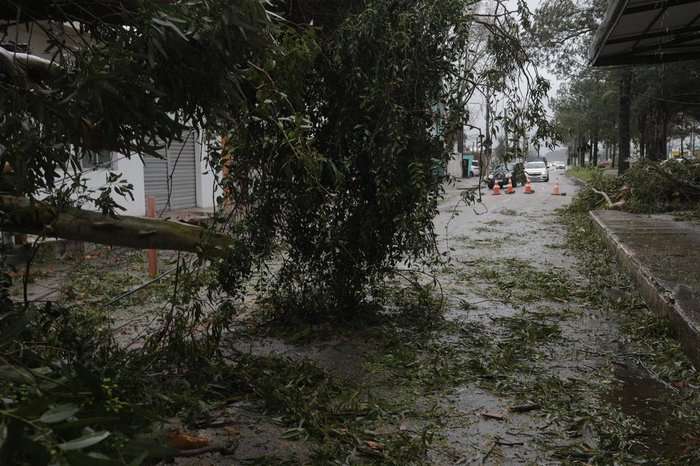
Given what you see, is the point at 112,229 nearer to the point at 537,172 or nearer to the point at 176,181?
the point at 176,181

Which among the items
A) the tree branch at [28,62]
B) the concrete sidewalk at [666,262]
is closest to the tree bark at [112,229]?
the tree branch at [28,62]

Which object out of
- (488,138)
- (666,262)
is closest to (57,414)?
(488,138)

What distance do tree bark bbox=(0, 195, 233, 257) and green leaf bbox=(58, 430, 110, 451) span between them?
9.63ft

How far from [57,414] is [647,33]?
11389 mm

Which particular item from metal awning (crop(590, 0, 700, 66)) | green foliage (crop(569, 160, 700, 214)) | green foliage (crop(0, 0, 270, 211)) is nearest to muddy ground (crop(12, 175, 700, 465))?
green foliage (crop(0, 0, 270, 211))

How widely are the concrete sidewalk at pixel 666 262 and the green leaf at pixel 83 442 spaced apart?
14.6 ft

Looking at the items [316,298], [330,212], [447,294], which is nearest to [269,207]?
[330,212]

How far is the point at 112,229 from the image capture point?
179 inches

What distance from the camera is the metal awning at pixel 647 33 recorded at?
8.86 m

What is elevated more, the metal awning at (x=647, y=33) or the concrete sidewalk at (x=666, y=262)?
the metal awning at (x=647, y=33)

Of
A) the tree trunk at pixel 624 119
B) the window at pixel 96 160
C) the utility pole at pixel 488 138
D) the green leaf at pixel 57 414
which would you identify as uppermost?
the tree trunk at pixel 624 119

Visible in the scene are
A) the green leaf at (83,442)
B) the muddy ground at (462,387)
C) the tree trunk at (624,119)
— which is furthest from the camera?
the tree trunk at (624,119)

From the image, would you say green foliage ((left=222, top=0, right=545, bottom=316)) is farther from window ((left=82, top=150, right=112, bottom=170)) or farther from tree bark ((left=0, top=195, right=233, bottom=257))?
window ((left=82, top=150, right=112, bottom=170))

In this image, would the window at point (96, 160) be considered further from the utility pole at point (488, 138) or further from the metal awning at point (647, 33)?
the metal awning at point (647, 33)
